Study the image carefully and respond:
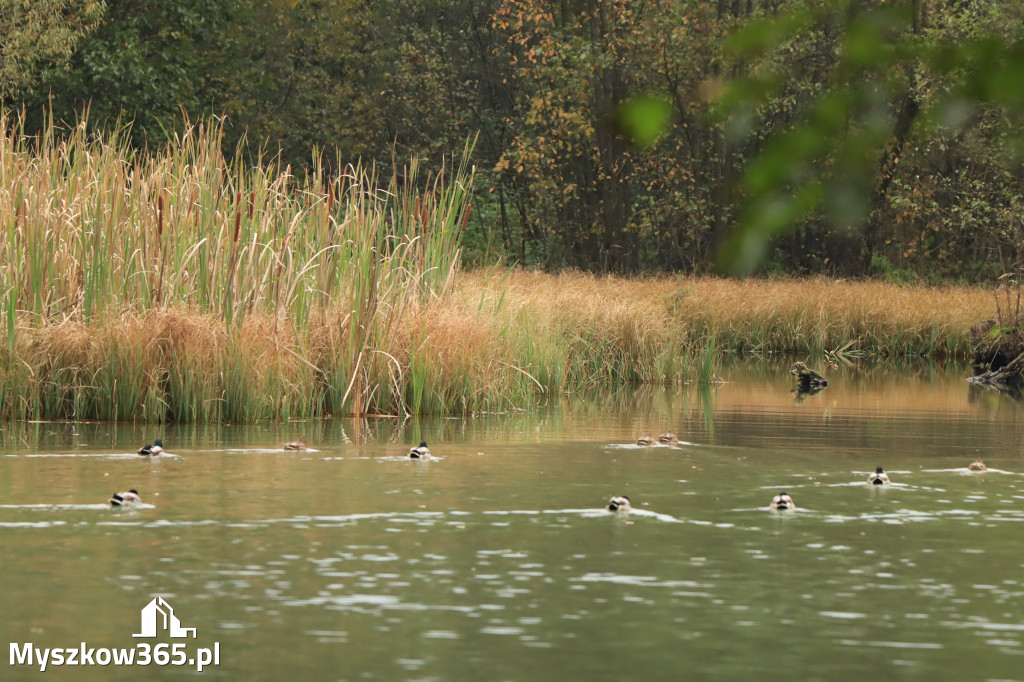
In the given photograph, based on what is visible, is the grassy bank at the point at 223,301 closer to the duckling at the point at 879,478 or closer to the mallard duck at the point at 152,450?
the mallard duck at the point at 152,450

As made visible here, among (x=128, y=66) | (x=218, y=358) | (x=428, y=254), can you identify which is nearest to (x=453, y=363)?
(x=428, y=254)

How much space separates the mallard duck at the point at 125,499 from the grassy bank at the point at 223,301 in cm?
408

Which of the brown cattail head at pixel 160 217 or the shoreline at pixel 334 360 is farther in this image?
the brown cattail head at pixel 160 217

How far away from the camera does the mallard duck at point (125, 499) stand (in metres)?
7.45

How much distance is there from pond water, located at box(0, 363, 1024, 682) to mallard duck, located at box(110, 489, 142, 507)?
0.31 feet

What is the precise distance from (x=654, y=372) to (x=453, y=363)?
5.55 metres

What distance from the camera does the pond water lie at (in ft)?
16.0

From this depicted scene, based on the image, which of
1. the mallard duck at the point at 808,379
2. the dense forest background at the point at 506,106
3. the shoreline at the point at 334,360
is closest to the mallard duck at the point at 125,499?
the shoreline at the point at 334,360

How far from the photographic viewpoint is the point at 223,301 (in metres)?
12.3

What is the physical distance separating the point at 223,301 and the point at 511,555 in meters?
6.32

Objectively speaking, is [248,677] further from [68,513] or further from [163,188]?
[163,188]

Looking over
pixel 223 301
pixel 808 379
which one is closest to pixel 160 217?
pixel 223 301

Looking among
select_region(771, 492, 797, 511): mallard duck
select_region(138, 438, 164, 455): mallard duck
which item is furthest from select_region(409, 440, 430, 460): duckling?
select_region(771, 492, 797, 511): mallard duck

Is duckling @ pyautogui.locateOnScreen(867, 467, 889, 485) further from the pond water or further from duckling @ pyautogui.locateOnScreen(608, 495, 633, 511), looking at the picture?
duckling @ pyautogui.locateOnScreen(608, 495, 633, 511)
